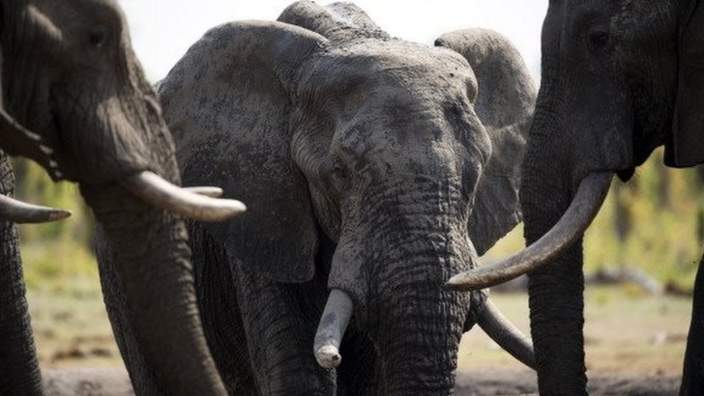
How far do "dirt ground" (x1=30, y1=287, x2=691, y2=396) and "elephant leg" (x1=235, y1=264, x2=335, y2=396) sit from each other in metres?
2.51

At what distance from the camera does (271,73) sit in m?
7.97

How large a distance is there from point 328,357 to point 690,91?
60.6 inches

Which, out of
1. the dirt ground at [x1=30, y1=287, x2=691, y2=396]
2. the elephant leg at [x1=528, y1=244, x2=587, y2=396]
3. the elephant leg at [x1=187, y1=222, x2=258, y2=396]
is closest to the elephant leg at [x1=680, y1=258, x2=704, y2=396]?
the elephant leg at [x1=528, y1=244, x2=587, y2=396]

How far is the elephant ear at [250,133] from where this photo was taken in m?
7.86

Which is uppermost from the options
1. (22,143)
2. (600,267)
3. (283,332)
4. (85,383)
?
(22,143)

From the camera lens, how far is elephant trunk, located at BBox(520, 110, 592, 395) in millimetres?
7414

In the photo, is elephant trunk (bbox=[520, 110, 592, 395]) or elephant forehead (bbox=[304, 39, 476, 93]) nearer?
elephant trunk (bbox=[520, 110, 592, 395])

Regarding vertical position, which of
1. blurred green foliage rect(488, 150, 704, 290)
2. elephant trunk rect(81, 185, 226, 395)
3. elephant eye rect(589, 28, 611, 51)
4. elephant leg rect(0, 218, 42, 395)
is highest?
elephant eye rect(589, 28, 611, 51)

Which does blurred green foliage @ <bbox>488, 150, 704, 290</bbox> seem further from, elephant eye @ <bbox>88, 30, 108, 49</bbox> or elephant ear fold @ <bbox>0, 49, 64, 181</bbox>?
elephant ear fold @ <bbox>0, 49, 64, 181</bbox>

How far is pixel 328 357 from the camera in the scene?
6922mm

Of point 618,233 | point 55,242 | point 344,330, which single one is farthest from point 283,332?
point 618,233

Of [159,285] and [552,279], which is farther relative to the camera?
[552,279]

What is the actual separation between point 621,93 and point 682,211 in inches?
813

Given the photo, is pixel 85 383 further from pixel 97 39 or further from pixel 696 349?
pixel 97 39
